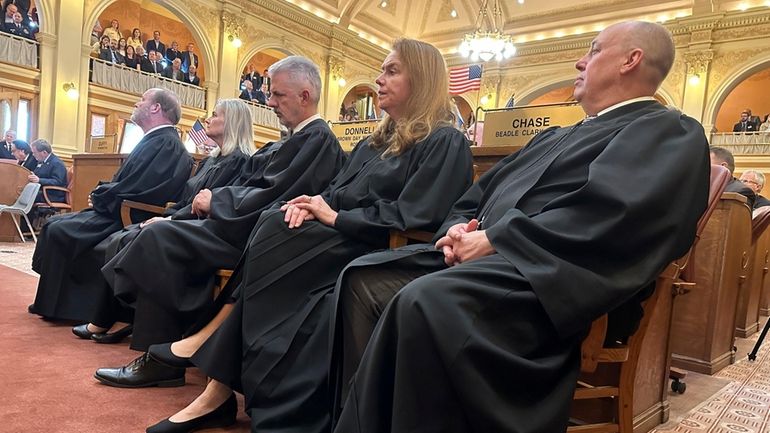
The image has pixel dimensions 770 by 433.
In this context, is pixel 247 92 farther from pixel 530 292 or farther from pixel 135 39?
pixel 530 292

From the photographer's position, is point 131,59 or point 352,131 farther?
point 131,59

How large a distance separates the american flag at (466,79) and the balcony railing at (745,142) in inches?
442

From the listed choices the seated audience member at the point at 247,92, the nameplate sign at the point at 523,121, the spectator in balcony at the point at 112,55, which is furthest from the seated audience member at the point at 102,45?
the nameplate sign at the point at 523,121

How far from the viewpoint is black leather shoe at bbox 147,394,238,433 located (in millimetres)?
1719

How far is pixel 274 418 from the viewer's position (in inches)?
66.7

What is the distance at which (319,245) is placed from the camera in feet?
6.53

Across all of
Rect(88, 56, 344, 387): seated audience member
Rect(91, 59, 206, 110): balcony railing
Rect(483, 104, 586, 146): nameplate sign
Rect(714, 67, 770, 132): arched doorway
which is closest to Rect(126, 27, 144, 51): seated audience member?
Rect(91, 59, 206, 110): balcony railing

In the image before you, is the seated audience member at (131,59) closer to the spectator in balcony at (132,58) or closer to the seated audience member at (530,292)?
the spectator in balcony at (132,58)

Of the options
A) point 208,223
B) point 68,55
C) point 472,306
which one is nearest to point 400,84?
point 208,223

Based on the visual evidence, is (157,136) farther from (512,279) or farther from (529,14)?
(529,14)

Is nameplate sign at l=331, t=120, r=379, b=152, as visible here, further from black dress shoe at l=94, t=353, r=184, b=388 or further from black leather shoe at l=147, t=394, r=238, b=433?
black leather shoe at l=147, t=394, r=238, b=433

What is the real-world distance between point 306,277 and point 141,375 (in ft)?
2.72

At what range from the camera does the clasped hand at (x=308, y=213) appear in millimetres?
1998

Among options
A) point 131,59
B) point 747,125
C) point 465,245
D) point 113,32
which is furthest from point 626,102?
point 747,125
